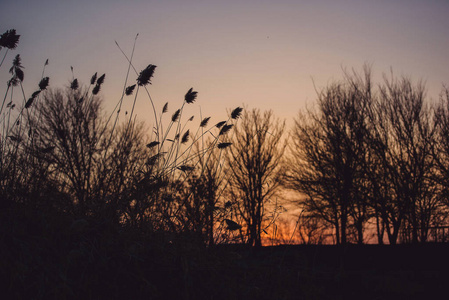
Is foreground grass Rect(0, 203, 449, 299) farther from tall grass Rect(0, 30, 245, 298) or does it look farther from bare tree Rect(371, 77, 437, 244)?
bare tree Rect(371, 77, 437, 244)

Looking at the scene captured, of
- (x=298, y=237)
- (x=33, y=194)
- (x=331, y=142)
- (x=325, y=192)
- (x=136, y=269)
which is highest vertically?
(x=331, y=142)

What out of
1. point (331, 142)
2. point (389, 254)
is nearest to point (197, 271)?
point (389, 254)

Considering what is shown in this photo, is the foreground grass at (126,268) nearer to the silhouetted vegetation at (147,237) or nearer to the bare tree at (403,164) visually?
the silhouetted vegetation at (147,237)

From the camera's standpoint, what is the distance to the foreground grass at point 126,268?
85.8 inches

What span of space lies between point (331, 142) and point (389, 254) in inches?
447

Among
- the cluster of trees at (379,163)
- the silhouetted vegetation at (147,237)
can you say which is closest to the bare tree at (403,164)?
the cluster of trees at (379,163)

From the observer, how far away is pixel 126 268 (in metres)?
2.43

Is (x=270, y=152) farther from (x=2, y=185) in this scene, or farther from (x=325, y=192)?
(x=2, y=185)

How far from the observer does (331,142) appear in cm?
1877

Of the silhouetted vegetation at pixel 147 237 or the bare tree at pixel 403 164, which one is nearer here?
the silhouetted vegetation at pixel 147 237

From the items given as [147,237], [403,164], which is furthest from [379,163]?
[147,237]

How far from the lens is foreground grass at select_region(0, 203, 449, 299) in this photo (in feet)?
7.15

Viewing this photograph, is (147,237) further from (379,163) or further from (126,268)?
(379,163)

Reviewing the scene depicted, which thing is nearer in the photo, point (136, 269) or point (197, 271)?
point (136, 269)
